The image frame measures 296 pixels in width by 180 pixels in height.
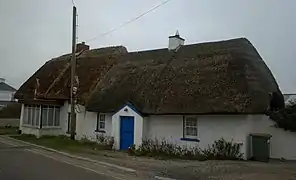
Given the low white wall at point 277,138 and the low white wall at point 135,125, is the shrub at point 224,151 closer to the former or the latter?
the low white wall at point 277,138

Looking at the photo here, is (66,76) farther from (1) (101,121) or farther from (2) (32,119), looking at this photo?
(1) (101,121)

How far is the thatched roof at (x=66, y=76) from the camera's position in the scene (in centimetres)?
2928

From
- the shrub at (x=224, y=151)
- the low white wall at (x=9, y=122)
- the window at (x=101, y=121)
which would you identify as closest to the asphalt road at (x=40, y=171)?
the shrub at (x=224, y=151)

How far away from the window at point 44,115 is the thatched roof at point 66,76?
2.79 ft

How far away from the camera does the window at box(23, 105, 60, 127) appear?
2928cm

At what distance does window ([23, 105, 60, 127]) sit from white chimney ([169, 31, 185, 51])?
10.8m

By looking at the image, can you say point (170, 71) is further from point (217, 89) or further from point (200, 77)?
point (217, 89)

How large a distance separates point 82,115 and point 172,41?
27.9 ft

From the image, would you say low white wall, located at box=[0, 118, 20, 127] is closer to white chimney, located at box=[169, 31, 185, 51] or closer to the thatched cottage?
the thatched cottage

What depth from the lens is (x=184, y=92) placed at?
21.1 m

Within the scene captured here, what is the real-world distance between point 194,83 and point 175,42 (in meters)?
5.60

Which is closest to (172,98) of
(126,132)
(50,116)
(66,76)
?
(126,132)

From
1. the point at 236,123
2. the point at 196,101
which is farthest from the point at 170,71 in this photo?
the point at 236,123

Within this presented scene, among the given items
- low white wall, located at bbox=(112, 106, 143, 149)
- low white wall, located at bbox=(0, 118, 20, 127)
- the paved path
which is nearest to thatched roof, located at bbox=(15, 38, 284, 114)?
low white wall, located at bbox=(112, 106, 143, 149)
